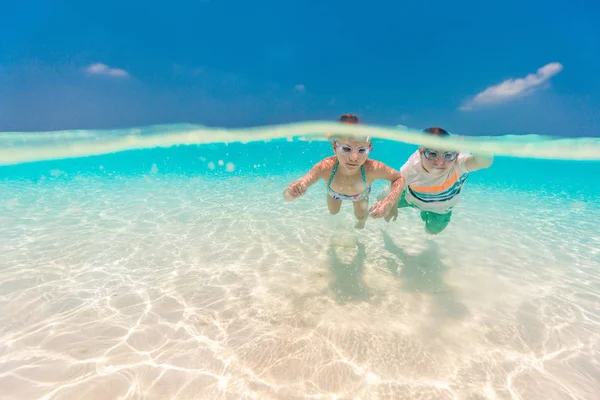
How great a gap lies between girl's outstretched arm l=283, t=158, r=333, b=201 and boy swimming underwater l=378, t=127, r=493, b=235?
140 centimetres

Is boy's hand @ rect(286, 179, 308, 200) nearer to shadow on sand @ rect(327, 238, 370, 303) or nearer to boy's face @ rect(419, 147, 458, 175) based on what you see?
shadow on sand @ rect(327, 238, 370, 303)

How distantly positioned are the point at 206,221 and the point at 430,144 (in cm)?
555

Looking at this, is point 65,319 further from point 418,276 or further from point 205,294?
point 418,276

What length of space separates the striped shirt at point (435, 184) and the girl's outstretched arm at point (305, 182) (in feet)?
5.43

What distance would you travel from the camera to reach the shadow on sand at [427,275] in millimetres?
3779

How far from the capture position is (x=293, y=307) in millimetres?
3682

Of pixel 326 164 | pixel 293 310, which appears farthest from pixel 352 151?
pixel 293 310

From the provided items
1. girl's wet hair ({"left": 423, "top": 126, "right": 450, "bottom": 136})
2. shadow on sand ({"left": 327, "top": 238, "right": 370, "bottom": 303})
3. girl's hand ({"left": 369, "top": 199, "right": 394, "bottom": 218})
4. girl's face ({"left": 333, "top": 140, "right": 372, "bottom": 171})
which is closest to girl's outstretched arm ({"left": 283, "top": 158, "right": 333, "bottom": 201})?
girl's face ({"left": 333, "top": 140, "right": 372, "bottom": 171})

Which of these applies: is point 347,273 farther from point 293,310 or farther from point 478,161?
point 478,161

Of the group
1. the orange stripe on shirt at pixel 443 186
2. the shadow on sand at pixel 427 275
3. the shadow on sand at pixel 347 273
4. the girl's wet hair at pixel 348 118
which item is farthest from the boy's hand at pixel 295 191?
the orange stripe on shirt at pixel 443 186

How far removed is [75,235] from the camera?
6.16 meters

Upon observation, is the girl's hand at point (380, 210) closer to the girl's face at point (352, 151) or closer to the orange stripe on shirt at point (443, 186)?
the girl's face at point (352, 151)

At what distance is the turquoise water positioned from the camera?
8.59ft

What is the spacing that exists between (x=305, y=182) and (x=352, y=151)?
34.5 inches
